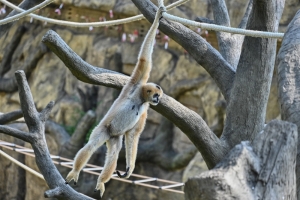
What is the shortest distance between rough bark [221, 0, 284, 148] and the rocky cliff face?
12.6ft

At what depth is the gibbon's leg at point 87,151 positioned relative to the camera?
308 cm

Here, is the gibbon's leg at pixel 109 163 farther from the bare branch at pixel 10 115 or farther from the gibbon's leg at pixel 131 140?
the bare branch at pixel 10 115

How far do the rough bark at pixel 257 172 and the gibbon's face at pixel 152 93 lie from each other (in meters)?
1.48

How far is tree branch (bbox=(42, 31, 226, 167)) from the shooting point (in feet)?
9.16

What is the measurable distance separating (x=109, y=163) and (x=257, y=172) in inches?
73.4

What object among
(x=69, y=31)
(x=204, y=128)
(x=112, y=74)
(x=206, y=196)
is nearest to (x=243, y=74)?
(x=204, y=128)

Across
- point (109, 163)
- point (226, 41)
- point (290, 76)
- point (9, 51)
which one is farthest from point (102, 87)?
point (290, 76)

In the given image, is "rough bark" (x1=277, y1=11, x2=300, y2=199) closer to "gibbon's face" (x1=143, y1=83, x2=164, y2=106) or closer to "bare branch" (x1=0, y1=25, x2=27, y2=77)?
"gibbon's face" (x1=143, y1=83, x2=164, y2=106)

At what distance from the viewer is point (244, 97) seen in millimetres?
3064

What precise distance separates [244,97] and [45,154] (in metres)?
1.47

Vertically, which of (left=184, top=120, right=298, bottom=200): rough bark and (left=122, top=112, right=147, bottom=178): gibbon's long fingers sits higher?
(left=122, top=112, right=147, bottom=178): gibbon's long fingers

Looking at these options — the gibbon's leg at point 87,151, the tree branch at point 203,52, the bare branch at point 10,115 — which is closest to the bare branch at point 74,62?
the gibbon's leg at point 87,151

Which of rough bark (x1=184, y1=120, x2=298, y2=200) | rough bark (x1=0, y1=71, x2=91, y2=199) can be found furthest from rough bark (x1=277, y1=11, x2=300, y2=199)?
rough bark (x1=0, y1=71, x2=91, y2=199)

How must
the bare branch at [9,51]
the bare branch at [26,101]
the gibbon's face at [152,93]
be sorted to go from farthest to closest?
1. the bare branch at [9,51]
2. the bare branch at [26,101]
3. the gibbon's face at [152,93]
